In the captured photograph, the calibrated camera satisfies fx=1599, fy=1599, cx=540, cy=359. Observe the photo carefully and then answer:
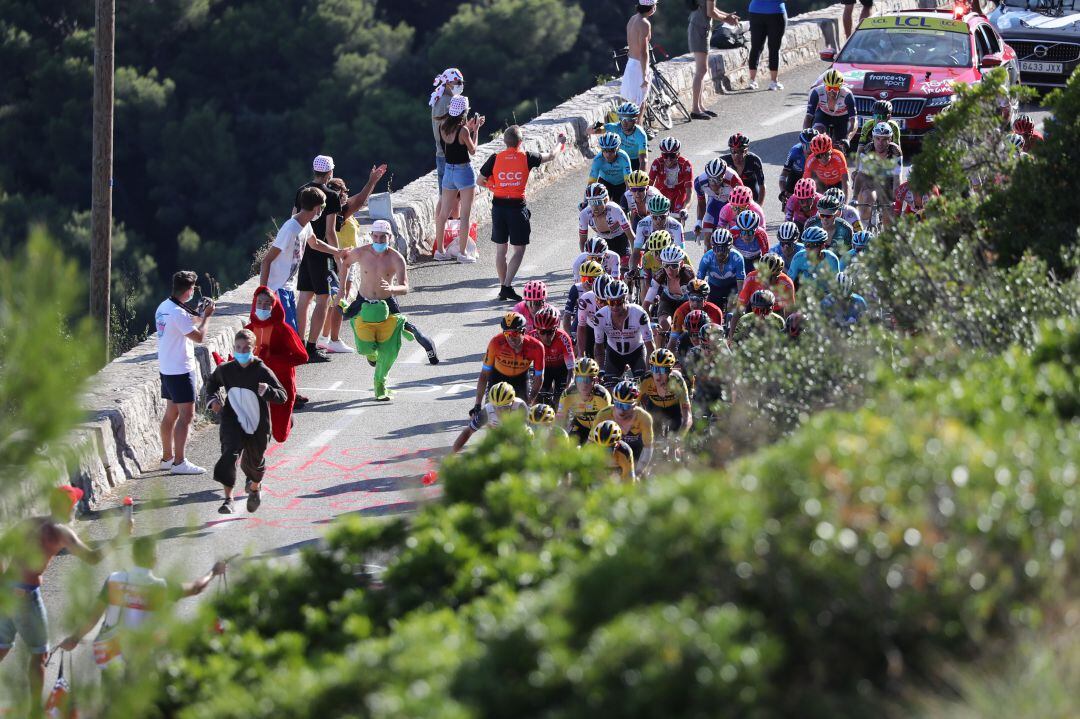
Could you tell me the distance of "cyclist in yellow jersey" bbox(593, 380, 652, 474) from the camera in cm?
1192

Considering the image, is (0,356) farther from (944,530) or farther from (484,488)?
(944,530)

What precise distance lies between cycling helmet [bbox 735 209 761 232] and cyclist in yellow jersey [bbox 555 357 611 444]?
11.3 ft

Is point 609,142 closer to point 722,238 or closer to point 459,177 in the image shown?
point 459,177

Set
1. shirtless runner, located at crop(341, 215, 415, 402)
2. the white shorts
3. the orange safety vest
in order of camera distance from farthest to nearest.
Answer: the white shorts < the orange safety vest < shirtless runner, located at crop(341, 215, 415, 402)

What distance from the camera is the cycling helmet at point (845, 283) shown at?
11058mm

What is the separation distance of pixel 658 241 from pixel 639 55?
288 inches

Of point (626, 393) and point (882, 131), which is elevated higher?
point (882, 131)

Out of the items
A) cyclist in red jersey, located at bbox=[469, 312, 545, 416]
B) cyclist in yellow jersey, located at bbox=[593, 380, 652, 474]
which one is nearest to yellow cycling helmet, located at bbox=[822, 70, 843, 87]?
cyclist in red jersey, located at bbox=[469, 312, 545, 416]

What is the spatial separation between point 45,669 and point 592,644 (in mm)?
5686

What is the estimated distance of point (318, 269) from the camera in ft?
50.3

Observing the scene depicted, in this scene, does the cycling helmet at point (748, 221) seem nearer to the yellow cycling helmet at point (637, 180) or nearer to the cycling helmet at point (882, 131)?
the yellow cycling helmet at point (637, 180)

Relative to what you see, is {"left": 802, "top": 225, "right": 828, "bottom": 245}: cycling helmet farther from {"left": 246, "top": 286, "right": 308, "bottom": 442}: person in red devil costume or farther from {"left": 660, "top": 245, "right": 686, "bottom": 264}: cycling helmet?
{"left": 246, "top": 286, "right": 308, "bottom": 442}: person in red devil costume

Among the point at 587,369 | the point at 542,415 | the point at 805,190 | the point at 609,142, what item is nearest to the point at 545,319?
the point at 587,369

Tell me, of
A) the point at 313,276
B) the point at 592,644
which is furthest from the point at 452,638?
the point at 313,276
